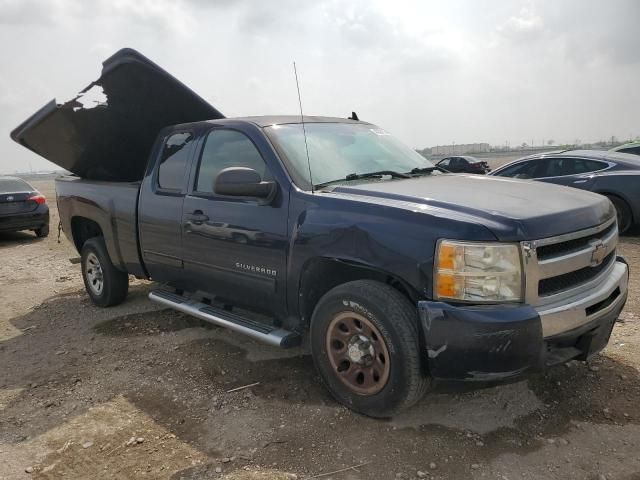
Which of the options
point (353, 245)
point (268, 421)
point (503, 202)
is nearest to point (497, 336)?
point (503, 202)

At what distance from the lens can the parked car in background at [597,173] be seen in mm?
8109

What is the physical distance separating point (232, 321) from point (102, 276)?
2495 millimetres

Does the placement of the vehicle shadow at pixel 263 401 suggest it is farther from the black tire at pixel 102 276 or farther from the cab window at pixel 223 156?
the cab window at pixel 223 156

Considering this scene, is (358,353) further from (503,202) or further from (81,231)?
(81,231)

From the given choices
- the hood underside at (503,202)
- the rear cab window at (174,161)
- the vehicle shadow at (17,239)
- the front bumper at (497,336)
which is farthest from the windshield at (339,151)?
the vehicle shadow at (17,239)

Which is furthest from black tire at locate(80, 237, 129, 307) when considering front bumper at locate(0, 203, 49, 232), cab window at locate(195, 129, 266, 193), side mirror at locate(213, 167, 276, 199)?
front bumper at locate(0, 203, 49, 232)

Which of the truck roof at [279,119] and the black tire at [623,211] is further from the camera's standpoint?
the black tire at [623,211]

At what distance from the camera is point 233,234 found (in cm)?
379

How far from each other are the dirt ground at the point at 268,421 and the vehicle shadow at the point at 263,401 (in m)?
0.01

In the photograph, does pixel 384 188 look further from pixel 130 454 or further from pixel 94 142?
pixel 94 142

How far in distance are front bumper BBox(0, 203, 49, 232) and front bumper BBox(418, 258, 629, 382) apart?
10.5 metres

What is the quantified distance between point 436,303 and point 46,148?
14.8 feet

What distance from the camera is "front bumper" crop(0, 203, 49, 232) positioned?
35.1 feet

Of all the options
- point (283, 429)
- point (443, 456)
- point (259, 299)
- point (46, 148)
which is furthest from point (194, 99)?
point (443, 456)
